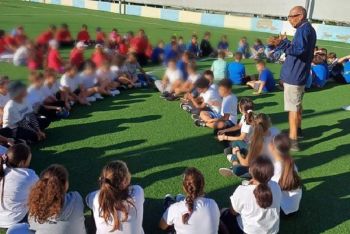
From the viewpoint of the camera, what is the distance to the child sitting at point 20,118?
6043mm

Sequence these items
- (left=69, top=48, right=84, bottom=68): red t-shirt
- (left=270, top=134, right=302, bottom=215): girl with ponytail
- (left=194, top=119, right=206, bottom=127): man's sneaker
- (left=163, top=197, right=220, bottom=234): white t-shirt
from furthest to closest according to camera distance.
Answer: (left=69, top=48, right=84, bottom=68): red t-shirt
(left=194, top=119, right=206, bottom=127): man's sneaker
(left=270, top=134, right=302, bottom=215): girl with ponytail
(left=163, top=197, right=220, bottom=234): white t-shirt

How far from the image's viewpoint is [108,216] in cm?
333

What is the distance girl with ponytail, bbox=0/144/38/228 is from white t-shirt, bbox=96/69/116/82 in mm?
5177

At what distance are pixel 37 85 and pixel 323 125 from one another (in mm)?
5279

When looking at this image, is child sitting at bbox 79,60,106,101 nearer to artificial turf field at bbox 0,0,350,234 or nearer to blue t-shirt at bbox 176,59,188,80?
artificial turf field at bbox 0,0,350,234

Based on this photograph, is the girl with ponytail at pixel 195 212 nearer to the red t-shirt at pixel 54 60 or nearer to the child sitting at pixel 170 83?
the child sitting at pixel 170 83

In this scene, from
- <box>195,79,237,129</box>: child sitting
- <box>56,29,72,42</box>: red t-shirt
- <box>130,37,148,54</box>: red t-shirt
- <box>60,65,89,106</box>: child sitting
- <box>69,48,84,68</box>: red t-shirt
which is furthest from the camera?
<box>56,29,72,42</box>: red t-shirt

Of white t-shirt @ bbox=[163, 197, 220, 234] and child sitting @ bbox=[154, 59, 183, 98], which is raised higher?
child sitting @ bbox=[154, 59, 183, 98]

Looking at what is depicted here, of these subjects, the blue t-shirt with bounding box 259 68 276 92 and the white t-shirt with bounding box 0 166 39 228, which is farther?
the blue t-shirt with bounding box 259 68 276 92

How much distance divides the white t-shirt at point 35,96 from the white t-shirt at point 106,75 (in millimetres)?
1928

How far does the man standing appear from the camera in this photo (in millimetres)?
6082

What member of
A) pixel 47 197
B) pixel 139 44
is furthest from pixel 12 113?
pixel 139 44

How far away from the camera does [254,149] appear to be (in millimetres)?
4996

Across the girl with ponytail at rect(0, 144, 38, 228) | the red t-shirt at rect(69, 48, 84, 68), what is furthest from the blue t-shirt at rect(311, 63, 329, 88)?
the girl with ponytail at rect(0, 144, 38, 228)
